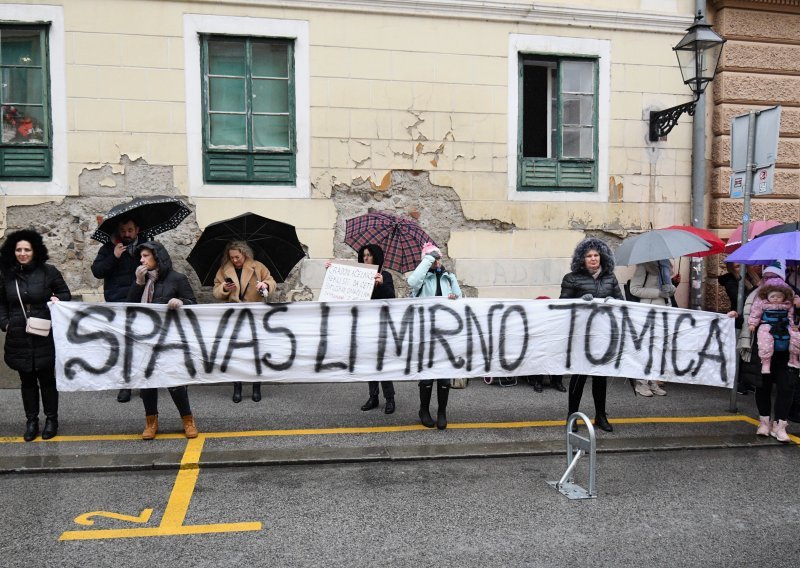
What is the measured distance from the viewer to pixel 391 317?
671 cm

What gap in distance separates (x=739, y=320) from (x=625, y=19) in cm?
461

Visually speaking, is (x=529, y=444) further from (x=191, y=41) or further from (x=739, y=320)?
(x=191, y=41)

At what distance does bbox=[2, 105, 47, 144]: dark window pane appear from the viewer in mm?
8742

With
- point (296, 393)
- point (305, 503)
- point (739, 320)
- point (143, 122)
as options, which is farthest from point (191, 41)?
point (739, 320)

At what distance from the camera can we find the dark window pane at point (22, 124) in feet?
28.7

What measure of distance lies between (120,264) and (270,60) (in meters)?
3.31

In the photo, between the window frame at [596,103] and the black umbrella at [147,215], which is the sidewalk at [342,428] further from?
the window frame at [596,103]

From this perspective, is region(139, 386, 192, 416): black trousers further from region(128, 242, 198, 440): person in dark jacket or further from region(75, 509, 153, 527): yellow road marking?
region(75, 509, 153, 527): yellow road marking

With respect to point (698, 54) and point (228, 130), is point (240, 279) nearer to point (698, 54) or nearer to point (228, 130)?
point (228, 130)

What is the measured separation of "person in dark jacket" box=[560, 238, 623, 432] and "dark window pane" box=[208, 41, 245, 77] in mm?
4996

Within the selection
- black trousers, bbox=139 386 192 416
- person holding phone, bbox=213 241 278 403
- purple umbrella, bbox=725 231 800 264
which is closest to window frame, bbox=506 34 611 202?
purple umbrella, bbox=725 231 800 264

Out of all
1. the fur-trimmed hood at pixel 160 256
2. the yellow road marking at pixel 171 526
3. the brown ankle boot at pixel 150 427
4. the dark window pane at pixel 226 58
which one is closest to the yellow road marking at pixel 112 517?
the yellow road marking at pixel 171 526

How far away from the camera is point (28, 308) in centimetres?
636

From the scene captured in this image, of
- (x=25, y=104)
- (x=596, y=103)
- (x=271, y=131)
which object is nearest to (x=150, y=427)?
(x=271, y=131)
